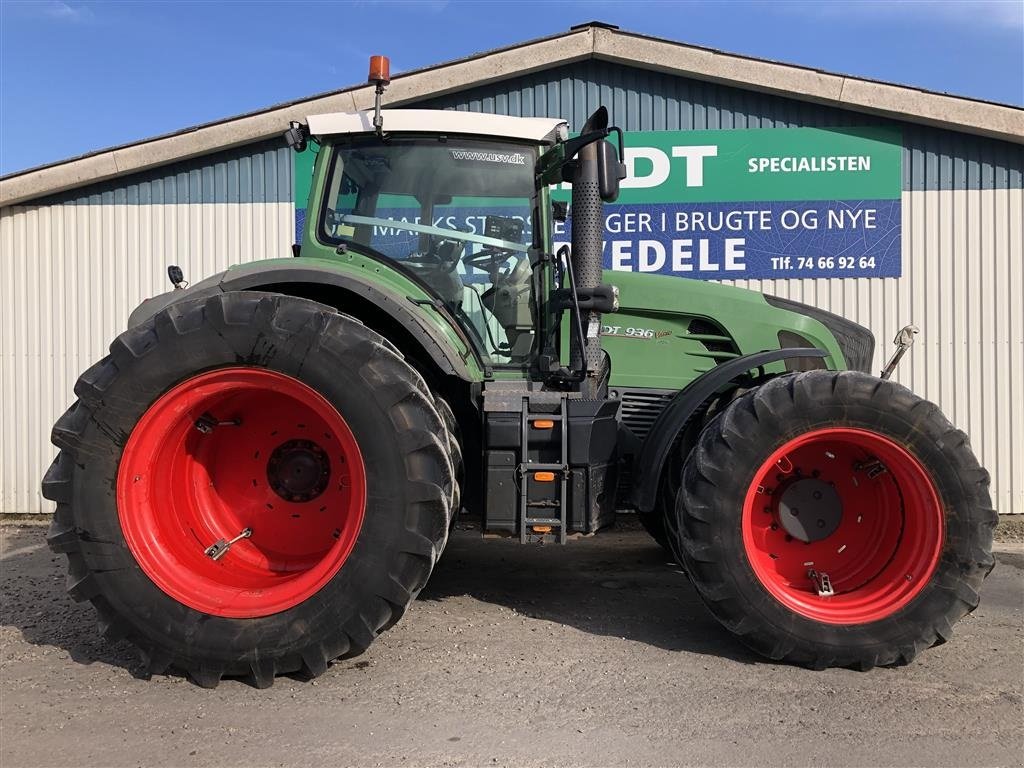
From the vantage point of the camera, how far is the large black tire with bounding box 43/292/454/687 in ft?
9.65

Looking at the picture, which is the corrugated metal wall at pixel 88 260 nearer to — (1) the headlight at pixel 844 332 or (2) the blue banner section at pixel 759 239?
(2) the blue banner section at pixel 759 239

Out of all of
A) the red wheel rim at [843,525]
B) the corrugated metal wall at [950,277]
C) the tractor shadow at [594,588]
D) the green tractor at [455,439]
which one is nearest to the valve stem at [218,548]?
the green tractor at [455,439]

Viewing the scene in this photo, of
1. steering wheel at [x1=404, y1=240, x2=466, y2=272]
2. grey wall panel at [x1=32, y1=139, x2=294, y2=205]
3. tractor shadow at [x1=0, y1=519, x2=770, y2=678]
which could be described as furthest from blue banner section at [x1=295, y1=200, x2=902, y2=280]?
steering wheel at [x1=404, y1=240, x2=466, y2=272]

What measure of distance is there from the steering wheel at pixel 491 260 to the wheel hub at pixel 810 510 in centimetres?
174

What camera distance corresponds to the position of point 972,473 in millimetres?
3135

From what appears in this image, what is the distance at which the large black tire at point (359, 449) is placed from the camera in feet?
9.65

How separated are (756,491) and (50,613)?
3635 mm

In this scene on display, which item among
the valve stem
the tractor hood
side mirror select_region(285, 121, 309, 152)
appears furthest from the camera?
the tractor hood

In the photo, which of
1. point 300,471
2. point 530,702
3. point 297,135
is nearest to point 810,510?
point 530,702

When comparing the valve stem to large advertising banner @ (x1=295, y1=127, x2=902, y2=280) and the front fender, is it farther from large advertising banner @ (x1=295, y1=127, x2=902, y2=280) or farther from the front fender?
large advertising banner @ (x1=295, y1=127, x2=902, y2=280)

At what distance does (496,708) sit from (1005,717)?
190 cm

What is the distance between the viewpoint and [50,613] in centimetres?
390

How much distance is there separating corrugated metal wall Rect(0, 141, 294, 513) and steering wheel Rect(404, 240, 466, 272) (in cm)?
370

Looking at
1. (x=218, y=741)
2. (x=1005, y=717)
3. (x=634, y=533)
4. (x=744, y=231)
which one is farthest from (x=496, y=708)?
(x=744, y=231)
